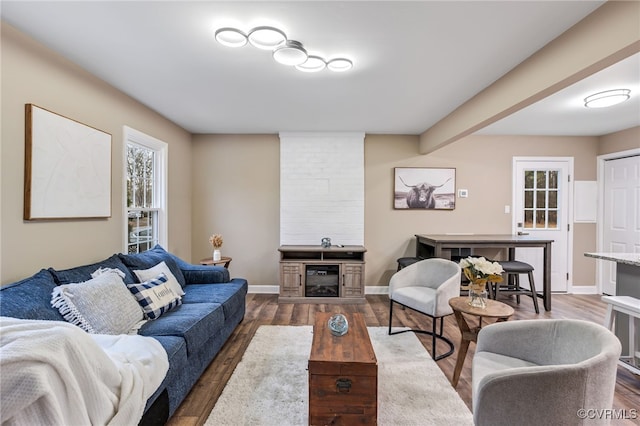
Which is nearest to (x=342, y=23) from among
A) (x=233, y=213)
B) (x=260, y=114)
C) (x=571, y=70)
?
(x=571, y=70)

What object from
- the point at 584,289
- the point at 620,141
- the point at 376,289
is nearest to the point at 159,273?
the point at 376,289

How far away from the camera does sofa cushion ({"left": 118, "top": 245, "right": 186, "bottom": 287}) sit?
2.71 m

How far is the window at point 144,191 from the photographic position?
10.6 feet

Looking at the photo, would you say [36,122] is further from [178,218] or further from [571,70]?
[571,70]

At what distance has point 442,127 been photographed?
3.82 metres

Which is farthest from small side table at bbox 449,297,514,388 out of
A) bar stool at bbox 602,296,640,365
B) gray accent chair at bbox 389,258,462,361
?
bar stool at bbox 602,296,640,365

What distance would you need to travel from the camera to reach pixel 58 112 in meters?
2.24

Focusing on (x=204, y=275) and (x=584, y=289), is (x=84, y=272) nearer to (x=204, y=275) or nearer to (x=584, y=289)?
(x=204, y=275)

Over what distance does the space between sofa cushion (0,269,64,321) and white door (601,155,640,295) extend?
21.6ft

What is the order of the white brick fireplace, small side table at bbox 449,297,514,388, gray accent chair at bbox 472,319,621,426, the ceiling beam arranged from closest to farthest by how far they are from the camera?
gray accent chair at bbox 472,319,621,426, the ceiling beam, small side table at bbox 449,297,514,388, the white brick fireplace

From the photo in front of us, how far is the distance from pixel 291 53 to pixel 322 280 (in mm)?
3037

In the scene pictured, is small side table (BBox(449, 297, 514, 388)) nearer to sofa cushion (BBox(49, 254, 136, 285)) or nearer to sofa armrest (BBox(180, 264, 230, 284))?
sofa armrest (BBox(180, 264, 230, 284))

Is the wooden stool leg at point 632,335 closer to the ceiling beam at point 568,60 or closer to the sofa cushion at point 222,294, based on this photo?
the ceiling beam at point 568,60

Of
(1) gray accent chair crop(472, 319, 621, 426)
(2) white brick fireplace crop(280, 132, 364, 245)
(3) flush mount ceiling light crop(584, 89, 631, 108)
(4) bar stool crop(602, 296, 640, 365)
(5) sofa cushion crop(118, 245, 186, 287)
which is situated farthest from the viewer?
(2) white brick fireplace crop(280, 132, 364, 245)
